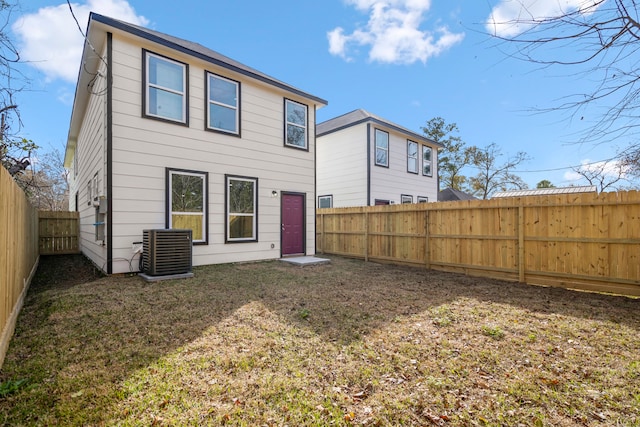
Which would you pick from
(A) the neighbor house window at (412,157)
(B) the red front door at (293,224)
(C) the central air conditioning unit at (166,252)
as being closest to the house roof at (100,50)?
(B) the red front door at (293,224)

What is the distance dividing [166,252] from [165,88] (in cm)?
380

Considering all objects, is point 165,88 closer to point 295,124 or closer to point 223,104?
point 223,104

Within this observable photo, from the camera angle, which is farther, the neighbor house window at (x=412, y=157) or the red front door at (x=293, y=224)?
the neighbor house window at (x=412, y=157)

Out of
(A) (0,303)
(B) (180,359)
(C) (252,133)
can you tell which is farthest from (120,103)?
(B) (180,359)

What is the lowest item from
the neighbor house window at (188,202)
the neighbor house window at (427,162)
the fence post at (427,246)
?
the fence post at (427,246)

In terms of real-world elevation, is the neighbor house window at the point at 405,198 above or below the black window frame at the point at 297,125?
below

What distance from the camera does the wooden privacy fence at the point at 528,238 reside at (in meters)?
4.89

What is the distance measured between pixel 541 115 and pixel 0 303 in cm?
535

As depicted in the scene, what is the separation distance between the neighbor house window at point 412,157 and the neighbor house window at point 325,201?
13.8 ft

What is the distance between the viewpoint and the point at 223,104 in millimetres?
7625

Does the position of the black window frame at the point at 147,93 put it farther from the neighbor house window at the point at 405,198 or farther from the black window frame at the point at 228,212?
the neighbor house window at the point at 405,198

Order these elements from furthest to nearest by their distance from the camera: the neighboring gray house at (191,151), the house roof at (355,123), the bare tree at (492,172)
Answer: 1. the bare tree at (492,172)
2. the house roof at (355,123)
3. the neighboring gray house at (191,151)

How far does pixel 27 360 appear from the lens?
2576mm

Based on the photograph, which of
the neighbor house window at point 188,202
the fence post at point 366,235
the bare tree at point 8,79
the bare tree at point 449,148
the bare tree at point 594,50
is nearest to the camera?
the bare tree at point 594,50
